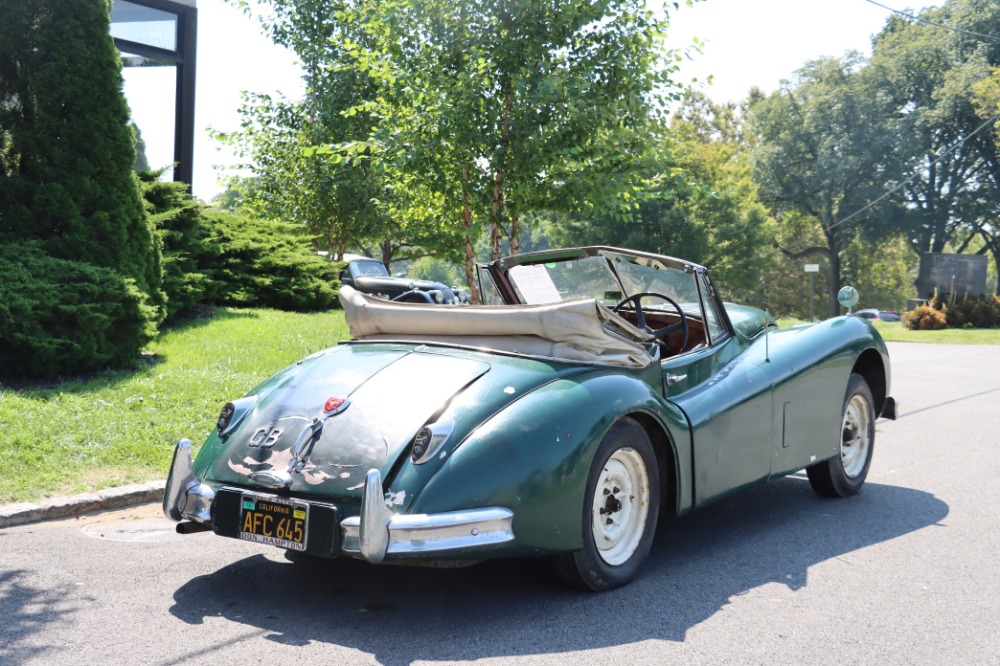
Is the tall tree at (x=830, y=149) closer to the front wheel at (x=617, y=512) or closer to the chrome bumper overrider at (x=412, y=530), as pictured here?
the front wheel at (x=617, y=512)

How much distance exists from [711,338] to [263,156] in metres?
20.8

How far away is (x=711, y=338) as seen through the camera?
5.43 metres

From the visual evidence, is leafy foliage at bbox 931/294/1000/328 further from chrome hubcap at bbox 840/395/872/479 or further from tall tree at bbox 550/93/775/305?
chrome hubcap at bbox 840/395/872/479

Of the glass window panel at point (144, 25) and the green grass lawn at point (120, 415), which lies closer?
→ the green grass lawn at point (120, 415)

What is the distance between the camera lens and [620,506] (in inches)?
171

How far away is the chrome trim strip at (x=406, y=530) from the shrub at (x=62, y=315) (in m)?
5.31

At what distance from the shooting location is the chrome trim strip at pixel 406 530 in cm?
354

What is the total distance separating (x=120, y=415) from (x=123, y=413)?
45 millimetres

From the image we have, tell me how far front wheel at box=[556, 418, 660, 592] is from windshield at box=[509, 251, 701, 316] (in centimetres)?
146

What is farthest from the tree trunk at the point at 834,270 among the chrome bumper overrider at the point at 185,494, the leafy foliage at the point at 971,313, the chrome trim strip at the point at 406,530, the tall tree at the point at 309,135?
the chrome trim strip at the point at 406,530

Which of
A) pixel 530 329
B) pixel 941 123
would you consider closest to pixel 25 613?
pixel 530 329

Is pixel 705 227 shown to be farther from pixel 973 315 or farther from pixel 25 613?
pixel 25 613

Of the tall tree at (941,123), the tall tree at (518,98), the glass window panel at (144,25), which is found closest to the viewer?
the tall tree at (518,98)

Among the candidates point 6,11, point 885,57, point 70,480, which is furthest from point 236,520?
point 885,57
